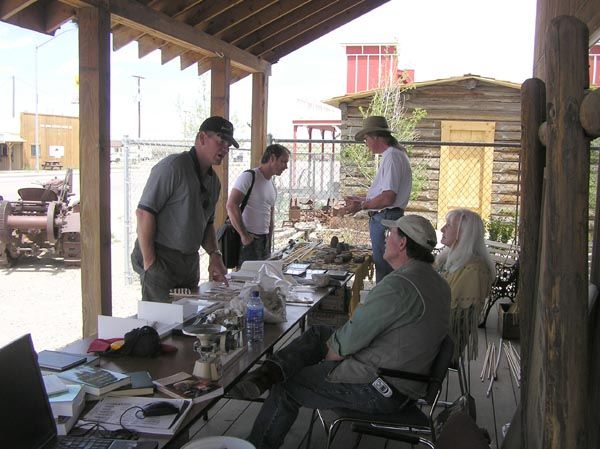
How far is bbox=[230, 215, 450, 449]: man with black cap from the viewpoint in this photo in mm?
2703

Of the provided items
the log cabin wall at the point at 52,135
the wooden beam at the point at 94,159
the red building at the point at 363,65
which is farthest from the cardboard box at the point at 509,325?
the log cabin wall at the point at 52,135

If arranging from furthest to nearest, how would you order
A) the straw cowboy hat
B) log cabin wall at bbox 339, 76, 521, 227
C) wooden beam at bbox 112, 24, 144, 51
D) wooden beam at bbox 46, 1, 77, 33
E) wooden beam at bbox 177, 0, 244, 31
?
log cabin wall at bbox 339, 76, 521, 227
the straw cowboy hat
wooden beam at bbox 177, 0, 244, 31
wooden beam at bbox 112, 24, 144, 51
wooden beam at bbox 46, 1, 77, 33

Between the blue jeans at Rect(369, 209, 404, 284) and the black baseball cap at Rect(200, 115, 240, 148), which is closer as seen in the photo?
the black baseball cap at Rect(200, 115, 240, 148)

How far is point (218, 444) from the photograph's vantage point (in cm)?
214

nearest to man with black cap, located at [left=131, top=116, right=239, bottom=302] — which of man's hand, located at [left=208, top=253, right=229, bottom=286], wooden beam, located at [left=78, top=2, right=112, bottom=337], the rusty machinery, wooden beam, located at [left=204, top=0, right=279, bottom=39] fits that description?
man's hand, located at [left=208, top=253, right=229, bottom=286]

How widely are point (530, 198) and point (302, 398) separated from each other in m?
1.40

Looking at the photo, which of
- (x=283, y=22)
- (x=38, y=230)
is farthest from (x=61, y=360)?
(x=38, y=230)

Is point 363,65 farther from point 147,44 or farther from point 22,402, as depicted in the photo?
point 22,402

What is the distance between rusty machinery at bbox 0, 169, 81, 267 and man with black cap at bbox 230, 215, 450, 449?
23.2ft

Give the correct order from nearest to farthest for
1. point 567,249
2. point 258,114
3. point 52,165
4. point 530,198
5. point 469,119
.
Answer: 1. point 567,249
2. point 530,198
3. point 258,114
4. point 469,119
5. point 52,165

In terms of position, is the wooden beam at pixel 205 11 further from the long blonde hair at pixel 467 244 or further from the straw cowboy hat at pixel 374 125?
the long blonde hair at pixel 467 244

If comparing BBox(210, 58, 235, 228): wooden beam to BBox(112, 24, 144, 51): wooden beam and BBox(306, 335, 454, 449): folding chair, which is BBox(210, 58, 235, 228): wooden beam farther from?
BBox(306, 335, 454, 449): folding chair

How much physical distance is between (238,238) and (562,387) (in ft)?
13.1

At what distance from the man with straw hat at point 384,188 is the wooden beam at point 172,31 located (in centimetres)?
162
